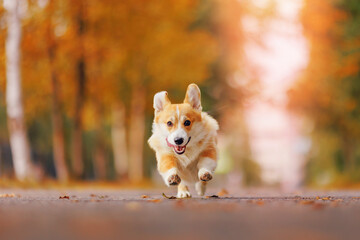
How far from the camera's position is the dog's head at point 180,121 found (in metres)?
8.40

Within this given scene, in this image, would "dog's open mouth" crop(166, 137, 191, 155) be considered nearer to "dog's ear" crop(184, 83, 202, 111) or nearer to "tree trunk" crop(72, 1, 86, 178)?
"dog's ear" crop(184, 83, 202, 111)

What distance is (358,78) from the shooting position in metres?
22.1

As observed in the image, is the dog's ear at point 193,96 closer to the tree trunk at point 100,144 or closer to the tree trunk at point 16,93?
the tree trunk at point 16,93

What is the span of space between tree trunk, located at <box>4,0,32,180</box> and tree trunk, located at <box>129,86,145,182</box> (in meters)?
8.25

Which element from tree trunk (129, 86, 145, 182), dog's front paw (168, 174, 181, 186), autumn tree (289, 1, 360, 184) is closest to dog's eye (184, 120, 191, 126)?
dog's front paw (168, 174, 181, 186)

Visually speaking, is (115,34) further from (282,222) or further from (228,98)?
(282,222)

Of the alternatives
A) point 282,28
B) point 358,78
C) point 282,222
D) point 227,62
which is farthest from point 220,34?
point 282,222

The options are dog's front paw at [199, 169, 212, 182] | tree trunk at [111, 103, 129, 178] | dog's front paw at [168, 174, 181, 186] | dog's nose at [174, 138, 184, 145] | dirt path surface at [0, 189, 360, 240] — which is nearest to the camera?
dirt path surface at [0, 189, 360, 240]

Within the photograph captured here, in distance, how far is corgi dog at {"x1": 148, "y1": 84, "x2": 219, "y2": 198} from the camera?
8.40 meters

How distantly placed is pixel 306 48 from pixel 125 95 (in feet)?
23.3

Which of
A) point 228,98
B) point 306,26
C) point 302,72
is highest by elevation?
point 306,26

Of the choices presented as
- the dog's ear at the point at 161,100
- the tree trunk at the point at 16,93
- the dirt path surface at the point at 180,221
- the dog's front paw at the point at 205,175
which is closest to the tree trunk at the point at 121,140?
the tree trunk at the point at 16,93

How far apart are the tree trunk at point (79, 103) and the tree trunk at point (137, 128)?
4253 mm

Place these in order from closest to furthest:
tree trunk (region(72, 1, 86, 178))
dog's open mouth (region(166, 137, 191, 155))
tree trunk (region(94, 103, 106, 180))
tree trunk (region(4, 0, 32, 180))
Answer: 1. dog's open mouth (region(166, 137, 191, 155))
2. tree trunk (region(4, 0, 32, 180))
3. tree trunk (region(72, 1, 86, 178))
4. tree trunk (region(94, 103, 106, 180))
